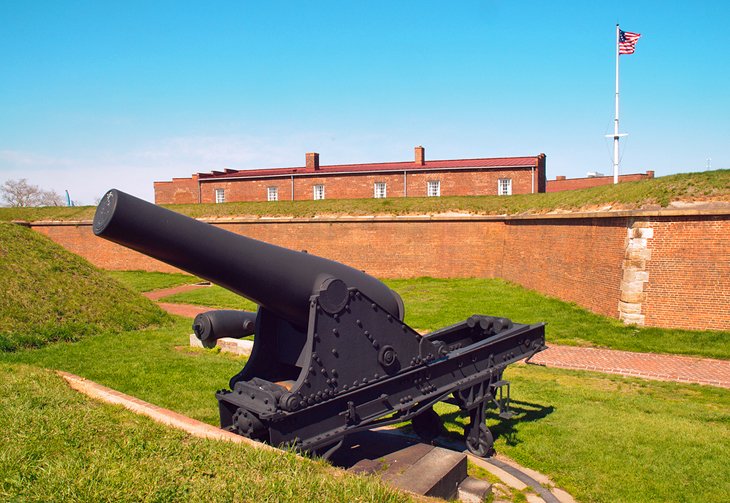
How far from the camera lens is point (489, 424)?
601cm

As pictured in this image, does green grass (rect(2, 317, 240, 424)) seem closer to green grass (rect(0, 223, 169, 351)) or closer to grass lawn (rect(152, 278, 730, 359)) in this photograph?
green grass (rect(0, 223, 169, 351))

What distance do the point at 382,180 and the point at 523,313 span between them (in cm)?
1873

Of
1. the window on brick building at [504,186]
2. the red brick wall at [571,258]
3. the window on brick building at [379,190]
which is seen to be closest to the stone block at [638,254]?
the red brick wall at [571,258]

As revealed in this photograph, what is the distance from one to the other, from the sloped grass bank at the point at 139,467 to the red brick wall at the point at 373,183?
27.2m

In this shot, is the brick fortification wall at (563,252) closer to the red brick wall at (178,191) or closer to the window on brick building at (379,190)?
the window on brick building at (379,190)

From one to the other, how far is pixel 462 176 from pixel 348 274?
26.9m

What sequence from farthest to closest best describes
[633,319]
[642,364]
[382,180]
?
1. [382,180]
2. [633,319]
3. [642,364]

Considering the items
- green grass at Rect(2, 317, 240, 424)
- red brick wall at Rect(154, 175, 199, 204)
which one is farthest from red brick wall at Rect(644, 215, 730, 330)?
red brick wall at Rect(154, 175, 199, 204)

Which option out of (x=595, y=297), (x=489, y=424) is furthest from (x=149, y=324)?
(x=595, y=297)

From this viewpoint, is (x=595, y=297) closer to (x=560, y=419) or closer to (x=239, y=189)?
(x=560, y=419)

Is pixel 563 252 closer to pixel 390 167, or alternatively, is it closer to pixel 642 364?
pixel 642 364

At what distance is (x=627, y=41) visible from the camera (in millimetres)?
19359

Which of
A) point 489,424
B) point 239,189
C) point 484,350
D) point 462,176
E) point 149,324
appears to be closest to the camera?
point 484,350

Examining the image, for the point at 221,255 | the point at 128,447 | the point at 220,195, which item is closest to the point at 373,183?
the point at 220,195
